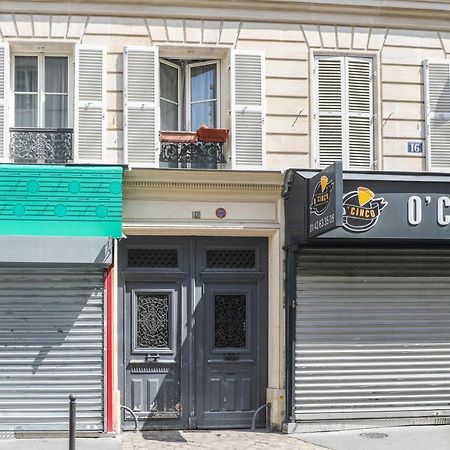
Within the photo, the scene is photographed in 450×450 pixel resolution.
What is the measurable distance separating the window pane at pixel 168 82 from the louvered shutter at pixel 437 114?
3.61m

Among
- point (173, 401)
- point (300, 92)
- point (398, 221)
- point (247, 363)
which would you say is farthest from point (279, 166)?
point (173, 401)

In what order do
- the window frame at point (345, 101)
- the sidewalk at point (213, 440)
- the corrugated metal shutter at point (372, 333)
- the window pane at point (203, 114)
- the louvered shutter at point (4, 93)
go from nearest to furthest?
the sidewalk at point (213, 440) → the louvered shutter at point (4, 93) → the corrugated metal shutter at point (372, 333) → the window frame at point (345, 101) → the window pane at point (203, 114)

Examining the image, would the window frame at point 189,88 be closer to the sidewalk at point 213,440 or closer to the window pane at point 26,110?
the window pane at point 26,110

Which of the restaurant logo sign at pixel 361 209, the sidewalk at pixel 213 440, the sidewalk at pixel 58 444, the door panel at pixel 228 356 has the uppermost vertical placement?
the restaurant logo sign at pixel 361 209

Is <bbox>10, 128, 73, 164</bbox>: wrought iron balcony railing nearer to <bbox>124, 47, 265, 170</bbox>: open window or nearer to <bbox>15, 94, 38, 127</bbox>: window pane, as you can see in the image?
<bbox>15, 94, 38, 127</bbox>: window pane

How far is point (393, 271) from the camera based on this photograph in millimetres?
11789

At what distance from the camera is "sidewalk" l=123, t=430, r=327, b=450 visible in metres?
10.6

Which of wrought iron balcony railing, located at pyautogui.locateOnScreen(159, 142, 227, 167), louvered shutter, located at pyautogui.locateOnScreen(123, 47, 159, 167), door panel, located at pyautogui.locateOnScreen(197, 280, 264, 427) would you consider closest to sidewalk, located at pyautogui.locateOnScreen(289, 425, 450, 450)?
door panel, located at pyautogui.locateOnScreen(197, 280, 264, 427)

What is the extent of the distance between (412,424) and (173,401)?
3366mm

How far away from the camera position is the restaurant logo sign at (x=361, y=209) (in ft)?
35.8

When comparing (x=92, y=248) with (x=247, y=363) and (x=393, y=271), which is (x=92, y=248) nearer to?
(x=247, y=363)

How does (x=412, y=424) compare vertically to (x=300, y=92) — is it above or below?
below

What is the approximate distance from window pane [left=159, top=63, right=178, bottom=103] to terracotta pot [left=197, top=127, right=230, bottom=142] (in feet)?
2.81

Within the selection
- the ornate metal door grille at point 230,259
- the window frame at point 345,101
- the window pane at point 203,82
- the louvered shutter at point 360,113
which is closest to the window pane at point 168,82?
the window pane at point 203,82
